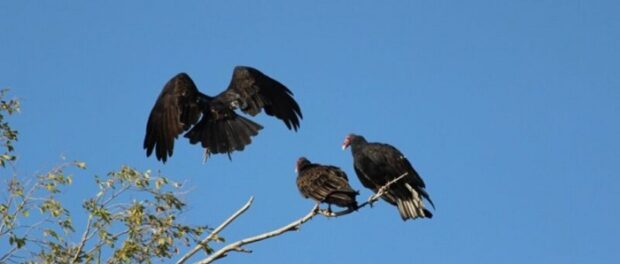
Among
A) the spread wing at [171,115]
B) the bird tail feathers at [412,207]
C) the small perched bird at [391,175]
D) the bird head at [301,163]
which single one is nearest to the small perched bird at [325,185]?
the bird head at [301,163]

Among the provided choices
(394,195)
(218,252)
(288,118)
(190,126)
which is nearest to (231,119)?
(190,126)

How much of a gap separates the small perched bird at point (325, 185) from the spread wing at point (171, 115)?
73.5 inches

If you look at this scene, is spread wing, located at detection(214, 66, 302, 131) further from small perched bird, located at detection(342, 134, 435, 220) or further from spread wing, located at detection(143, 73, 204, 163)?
small perched bird, located at detection(342, 134, 435, 220)

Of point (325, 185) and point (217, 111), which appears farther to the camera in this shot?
point (217, 111)

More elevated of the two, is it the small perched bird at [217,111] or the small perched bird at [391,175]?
the small perched bird at [217,111]

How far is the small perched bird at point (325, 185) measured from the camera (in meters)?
7.88

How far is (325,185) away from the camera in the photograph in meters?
8.23

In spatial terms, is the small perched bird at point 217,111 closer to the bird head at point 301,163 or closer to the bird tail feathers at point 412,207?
the bird head at point 301,163

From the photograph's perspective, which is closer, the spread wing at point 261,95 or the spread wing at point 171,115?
the spread wing at point 171,115

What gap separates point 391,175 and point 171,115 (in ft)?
8.61

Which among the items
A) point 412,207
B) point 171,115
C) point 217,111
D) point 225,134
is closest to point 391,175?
point 412,207

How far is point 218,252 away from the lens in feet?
21.3

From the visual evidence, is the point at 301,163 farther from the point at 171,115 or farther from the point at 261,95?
the point at 261,95

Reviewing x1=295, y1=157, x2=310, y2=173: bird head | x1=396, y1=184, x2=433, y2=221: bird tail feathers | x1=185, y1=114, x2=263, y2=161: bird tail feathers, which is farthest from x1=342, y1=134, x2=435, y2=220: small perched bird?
x1=185, y1=114, x2=263, y2=161: bird tail feathers
